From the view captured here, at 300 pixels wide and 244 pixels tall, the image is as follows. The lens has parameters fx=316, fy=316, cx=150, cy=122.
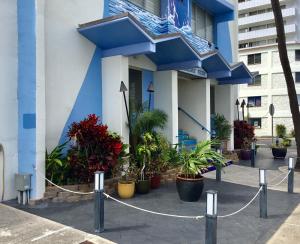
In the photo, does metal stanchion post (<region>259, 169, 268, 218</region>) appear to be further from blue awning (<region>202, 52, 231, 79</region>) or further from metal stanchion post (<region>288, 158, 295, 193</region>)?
blue awning (<region>202, 52, 231, 79</region>)

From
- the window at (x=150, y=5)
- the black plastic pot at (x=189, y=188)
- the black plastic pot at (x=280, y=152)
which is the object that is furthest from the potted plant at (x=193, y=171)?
the black plastic pot at (x=280, y=152)

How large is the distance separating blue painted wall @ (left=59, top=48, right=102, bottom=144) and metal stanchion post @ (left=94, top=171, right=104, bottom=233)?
3273mm

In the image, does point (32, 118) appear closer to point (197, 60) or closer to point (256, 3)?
point (197, 60)

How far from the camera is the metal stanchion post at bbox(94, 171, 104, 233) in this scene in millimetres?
5320

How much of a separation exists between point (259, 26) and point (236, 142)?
45847 mm

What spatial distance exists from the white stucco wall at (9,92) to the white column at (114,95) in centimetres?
267

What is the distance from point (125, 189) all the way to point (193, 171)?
68.3 inches

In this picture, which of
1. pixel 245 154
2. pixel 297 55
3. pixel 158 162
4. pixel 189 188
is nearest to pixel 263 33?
pixel 297 55

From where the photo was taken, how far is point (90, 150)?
7.77 meters

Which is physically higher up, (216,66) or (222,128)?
(216,66)

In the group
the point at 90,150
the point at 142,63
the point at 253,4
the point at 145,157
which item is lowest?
the point at 145,157

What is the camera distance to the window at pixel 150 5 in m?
11.4

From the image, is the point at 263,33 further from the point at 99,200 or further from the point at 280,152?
the point at 99,200

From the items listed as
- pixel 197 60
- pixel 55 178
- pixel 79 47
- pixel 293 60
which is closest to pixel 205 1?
pixel 197 60
